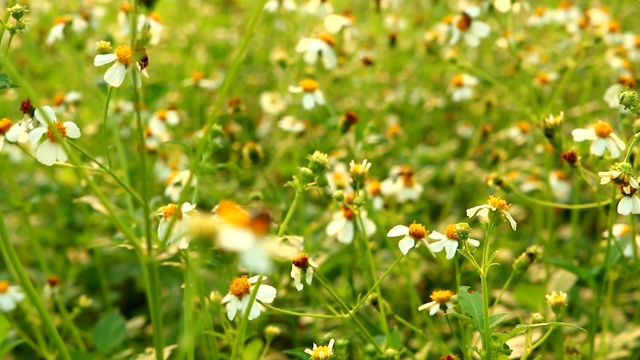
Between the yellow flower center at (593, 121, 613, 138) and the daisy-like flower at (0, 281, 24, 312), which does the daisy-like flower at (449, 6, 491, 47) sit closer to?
the yellow flower center at (593, 121, 613, 138)

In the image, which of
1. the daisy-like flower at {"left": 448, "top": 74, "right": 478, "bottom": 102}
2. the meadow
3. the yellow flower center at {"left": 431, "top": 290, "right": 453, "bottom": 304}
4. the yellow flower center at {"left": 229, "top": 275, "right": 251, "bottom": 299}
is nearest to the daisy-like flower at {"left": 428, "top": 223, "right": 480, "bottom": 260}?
the meadow

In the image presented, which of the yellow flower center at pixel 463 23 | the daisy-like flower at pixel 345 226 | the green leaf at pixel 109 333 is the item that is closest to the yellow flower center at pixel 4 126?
the green leaf at pixel 109 333

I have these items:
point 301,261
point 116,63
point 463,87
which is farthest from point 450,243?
point 463,87

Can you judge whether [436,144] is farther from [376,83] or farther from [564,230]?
[564,230]

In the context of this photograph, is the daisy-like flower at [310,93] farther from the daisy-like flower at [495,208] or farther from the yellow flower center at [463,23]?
the daisy-like flower at [495,208]

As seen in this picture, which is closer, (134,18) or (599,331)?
(134,18)

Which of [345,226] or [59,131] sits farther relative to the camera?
[345,226]

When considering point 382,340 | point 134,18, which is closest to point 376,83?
point 382,340

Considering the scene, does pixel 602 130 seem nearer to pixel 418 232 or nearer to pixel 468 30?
pixel 418 232
